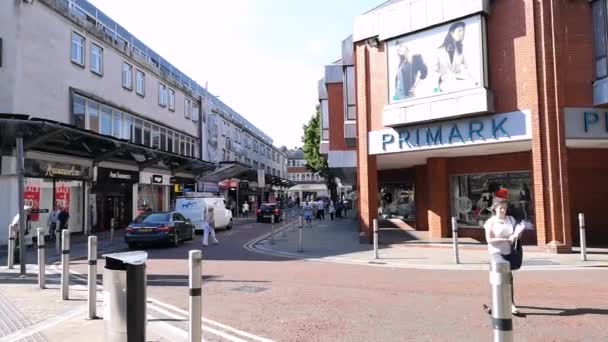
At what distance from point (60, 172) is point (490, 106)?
58.0ft

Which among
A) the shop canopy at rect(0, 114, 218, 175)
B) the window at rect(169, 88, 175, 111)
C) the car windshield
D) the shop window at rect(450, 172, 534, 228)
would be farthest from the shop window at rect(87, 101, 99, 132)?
the shop window at rect(450, 172, 534, 228)

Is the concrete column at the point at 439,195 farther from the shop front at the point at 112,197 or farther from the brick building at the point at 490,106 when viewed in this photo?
the shop front at the point at 112,197

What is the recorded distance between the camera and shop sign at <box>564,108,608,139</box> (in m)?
15.2

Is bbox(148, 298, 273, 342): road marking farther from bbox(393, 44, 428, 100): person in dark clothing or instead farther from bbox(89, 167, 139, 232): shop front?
bbox(89, 167, 139, 232): shop front

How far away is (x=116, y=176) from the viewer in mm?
29031

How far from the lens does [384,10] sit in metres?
18.6

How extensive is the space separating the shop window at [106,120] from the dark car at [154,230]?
32.8 feet

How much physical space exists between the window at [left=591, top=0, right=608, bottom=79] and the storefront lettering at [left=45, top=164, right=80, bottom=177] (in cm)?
2025

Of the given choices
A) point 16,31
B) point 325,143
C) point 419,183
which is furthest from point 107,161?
point 419,183

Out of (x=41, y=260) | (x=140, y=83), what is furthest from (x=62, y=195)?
(x=41, y=260)

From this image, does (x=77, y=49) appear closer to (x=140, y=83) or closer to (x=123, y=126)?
(x=123, y=126)

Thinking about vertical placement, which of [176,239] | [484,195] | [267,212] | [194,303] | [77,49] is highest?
[77,49]

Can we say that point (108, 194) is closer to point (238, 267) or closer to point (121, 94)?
point (121, 94)

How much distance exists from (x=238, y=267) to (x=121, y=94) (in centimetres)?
2056
